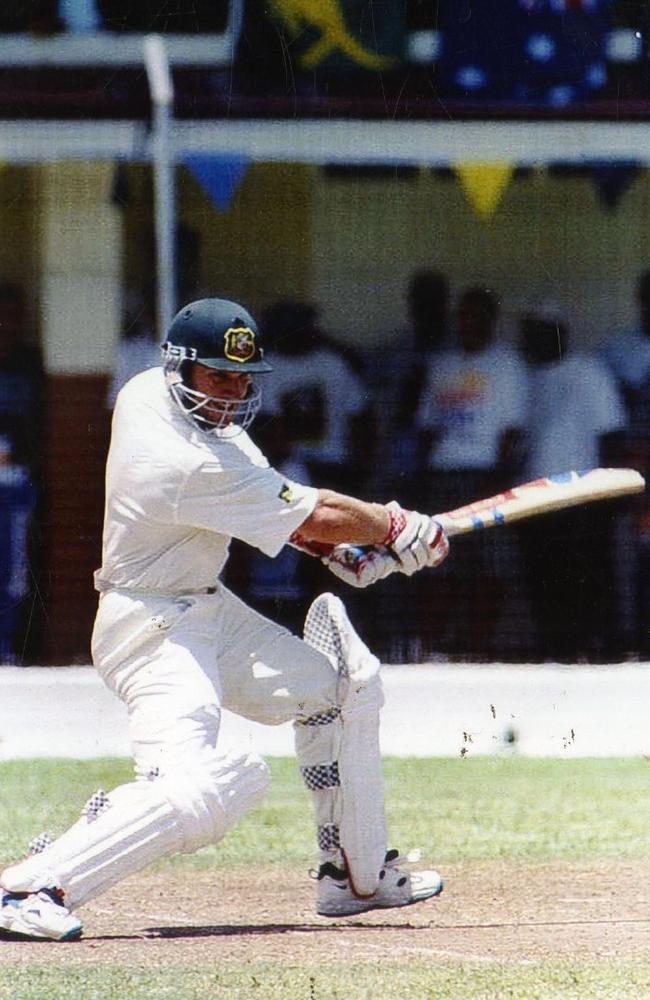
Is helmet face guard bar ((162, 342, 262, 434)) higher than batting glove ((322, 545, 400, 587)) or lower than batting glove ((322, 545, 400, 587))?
higher

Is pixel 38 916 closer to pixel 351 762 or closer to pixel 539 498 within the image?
pixel 351 762

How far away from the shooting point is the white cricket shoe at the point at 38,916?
17.5 feet

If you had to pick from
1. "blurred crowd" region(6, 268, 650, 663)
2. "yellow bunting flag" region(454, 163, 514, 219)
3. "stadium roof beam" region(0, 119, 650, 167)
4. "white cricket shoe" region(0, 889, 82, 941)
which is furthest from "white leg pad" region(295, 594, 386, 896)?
"yellow bunting flag" region(454, 163, 514, 219)

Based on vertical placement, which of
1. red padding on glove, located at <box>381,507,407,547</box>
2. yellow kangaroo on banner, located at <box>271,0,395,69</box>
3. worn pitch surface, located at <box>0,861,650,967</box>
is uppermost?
yellow kangaroo on banner, located at <box>271,0,395,69</box>

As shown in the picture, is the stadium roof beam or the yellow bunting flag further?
the yellow bunting flag

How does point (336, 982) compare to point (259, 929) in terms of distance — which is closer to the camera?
point (336, 982)

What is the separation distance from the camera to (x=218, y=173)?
Answer: 912 centimetres

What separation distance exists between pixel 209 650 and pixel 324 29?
3899 mm

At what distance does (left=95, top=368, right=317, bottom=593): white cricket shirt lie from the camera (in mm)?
5578

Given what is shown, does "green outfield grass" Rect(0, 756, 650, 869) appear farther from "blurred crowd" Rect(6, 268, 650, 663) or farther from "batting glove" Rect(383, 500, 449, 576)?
"batting glove" Rect(383, 500, 449, 576)

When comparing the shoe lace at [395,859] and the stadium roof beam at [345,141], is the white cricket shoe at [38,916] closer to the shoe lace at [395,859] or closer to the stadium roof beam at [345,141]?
the shoe lace at [395,859]

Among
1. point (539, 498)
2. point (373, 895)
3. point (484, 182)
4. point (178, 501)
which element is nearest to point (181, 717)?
point (178, 501)

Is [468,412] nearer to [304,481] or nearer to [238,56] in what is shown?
[304,481]

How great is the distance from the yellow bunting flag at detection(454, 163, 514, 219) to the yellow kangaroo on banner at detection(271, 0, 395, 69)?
591mm
